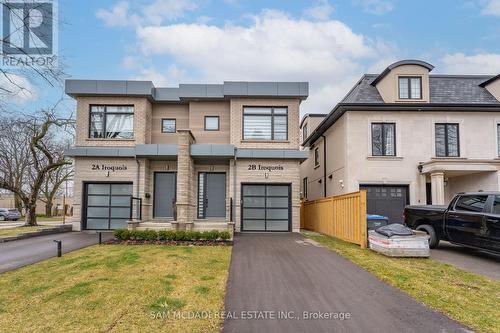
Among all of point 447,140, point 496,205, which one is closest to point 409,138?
point 447,140

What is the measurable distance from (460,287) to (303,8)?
1103 cm

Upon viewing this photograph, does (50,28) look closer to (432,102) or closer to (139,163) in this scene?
(139,163)

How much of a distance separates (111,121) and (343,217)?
11.5m

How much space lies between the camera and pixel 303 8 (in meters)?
12.8

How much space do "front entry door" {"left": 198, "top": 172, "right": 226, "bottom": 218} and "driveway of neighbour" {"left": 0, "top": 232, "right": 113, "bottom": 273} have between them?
505 cm

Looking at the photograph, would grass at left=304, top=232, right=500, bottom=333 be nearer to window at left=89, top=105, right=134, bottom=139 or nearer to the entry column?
the entry column

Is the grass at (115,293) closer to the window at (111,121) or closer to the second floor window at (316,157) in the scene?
the window at (111,121)

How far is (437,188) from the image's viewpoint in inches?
551

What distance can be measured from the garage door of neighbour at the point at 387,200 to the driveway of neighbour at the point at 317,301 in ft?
24.4

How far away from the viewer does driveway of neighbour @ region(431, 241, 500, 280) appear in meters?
7.52

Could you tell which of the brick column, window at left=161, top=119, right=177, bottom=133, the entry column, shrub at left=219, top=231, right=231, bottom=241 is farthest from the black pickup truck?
window at left=161, top=119, right=177, bottom=133

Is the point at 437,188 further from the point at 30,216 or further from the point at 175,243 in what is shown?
the point at 30,216

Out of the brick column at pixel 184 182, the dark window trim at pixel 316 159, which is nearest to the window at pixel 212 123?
the brick column at pixel 184 182

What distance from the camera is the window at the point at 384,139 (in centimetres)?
1515
